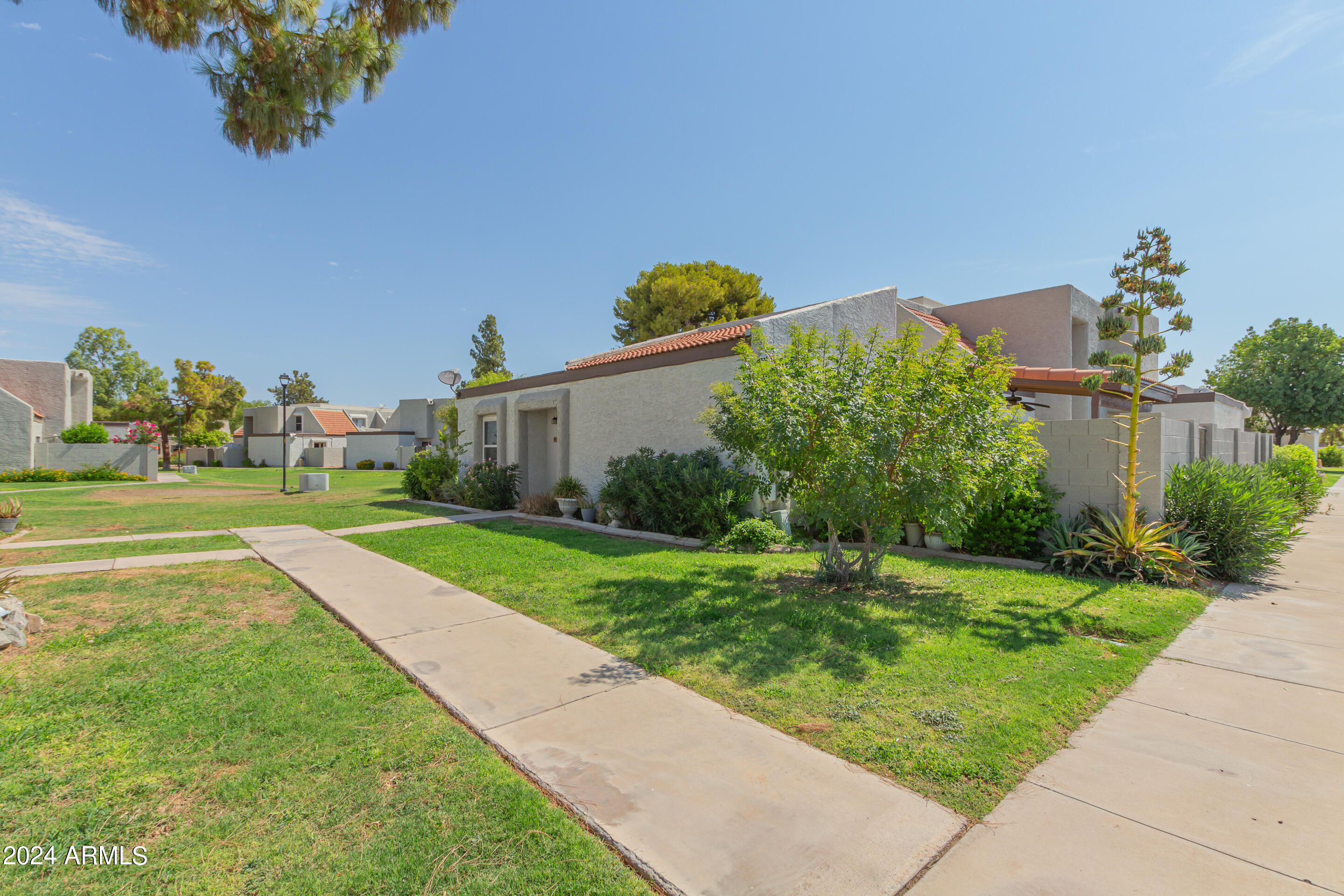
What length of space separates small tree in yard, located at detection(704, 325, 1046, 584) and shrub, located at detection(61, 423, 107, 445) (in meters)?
36.7

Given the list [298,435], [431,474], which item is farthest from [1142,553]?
[298,435]

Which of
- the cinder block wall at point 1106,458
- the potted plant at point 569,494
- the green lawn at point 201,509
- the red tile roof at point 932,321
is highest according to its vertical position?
the red tile roof at point 932,321

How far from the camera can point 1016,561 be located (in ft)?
27.7

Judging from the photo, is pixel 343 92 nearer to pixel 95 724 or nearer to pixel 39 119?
pixel 39 119

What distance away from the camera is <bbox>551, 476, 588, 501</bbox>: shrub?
13.2 metres

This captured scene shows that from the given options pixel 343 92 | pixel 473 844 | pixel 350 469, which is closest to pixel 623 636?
pixel 473 844

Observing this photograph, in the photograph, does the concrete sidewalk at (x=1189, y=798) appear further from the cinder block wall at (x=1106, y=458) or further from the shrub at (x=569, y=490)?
the shrub at (x=569, y=490)

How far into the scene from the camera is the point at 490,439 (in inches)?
664

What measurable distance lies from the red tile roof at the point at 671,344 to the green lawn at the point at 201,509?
5.33 meters

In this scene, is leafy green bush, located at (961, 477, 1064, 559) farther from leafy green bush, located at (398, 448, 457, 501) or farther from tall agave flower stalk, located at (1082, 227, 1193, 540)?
leafy green bush, located at (398, 448, 457, 501)

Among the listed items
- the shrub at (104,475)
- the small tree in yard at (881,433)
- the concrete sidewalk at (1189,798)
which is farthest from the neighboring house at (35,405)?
the concrete sidewalk at (1189,798)

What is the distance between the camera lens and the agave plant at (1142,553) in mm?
7402

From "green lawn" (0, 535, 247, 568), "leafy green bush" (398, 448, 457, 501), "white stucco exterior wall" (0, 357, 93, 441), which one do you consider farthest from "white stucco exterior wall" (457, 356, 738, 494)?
"white stucco exterior wall" (0, 357, 93, 441)

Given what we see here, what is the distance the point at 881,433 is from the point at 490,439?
13.1m
